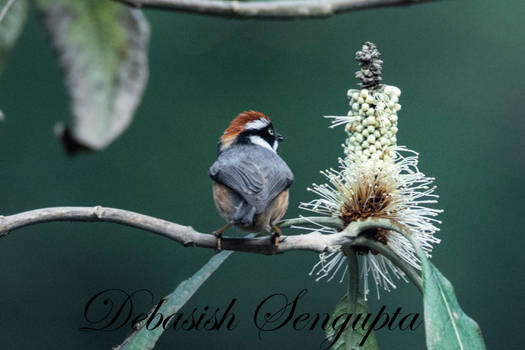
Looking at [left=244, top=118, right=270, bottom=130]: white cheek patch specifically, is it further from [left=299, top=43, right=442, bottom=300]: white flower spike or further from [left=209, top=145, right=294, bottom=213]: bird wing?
[left=299, top=43, right=442, bottom=300]: white flower spike

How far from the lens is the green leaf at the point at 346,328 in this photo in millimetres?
1073

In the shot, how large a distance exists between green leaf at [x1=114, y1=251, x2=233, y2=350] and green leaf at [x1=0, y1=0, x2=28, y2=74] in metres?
0.69

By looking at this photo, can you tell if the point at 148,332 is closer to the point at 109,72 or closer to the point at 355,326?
the point at 355,326

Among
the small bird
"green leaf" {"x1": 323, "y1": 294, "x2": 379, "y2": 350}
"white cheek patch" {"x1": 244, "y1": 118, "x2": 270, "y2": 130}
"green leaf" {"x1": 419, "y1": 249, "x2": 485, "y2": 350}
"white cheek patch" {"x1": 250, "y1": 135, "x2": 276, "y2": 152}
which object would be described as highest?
"white cheek patch" {"x1": 244, "y1": 118, "x2": 270, "y2": 130}

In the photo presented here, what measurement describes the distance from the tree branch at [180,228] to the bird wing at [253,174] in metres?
0.19

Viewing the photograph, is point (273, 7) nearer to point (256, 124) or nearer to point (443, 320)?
point (443, 320)

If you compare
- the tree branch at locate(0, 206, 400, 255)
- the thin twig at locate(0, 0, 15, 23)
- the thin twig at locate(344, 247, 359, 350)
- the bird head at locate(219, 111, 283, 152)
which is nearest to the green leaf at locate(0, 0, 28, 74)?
the thin twig at locate(0, 0, 15, 23)

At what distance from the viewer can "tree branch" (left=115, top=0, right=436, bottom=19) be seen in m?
0.23

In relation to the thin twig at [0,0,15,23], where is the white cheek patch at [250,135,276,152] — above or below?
above

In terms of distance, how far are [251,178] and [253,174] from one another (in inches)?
0.5

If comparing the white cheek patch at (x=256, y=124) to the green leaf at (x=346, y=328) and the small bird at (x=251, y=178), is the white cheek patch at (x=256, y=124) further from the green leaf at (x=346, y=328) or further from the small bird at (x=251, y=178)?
the green leaf at (x=346, y=328)

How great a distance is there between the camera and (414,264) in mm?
1125

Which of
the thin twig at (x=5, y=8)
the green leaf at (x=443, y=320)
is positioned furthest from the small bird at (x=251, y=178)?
the thin twig at (x=5, y=8)

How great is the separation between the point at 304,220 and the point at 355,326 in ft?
0.72
